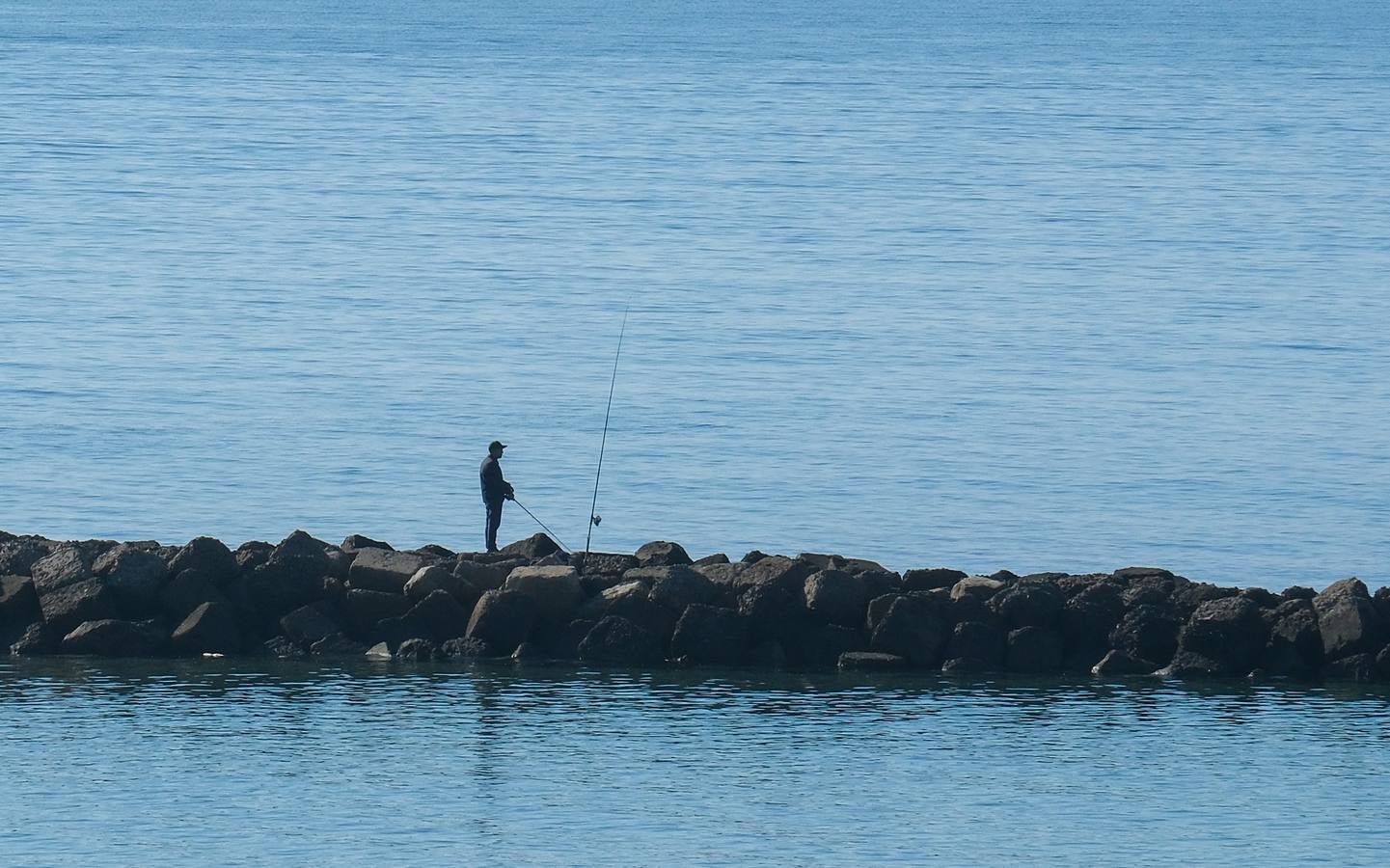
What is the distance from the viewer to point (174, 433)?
124 feet

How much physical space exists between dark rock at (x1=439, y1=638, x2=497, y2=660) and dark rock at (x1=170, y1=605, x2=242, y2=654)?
6.39 ft

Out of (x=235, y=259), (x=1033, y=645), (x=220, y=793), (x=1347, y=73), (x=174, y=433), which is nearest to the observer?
(x=220, y=793)

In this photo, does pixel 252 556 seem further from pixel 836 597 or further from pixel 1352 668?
pixel 1352 668

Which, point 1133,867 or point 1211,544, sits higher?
point 1211,544

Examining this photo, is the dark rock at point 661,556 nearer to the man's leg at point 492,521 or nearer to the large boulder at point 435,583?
the man's leg at point 492,521

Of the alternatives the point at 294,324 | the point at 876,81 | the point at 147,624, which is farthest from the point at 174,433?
the point at 876,81

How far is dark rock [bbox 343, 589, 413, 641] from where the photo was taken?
Answer: 22422 mm

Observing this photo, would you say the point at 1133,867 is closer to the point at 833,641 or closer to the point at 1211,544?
the point at 833,641

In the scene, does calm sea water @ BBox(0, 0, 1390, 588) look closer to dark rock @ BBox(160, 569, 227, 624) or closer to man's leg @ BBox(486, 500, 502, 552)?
man's leg @ BBox(486, 500, 502, 552)

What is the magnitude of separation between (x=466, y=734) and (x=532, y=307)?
31934 millimetres

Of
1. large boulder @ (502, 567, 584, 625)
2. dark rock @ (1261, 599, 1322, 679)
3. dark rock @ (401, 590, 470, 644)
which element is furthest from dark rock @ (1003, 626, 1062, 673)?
dark rock @ (401, 590, 470, 644)

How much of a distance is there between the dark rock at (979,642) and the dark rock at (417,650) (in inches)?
185

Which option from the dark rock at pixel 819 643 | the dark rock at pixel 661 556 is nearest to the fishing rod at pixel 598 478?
the dark rock at pixel 661 556

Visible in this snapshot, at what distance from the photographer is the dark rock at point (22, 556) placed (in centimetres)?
2278
